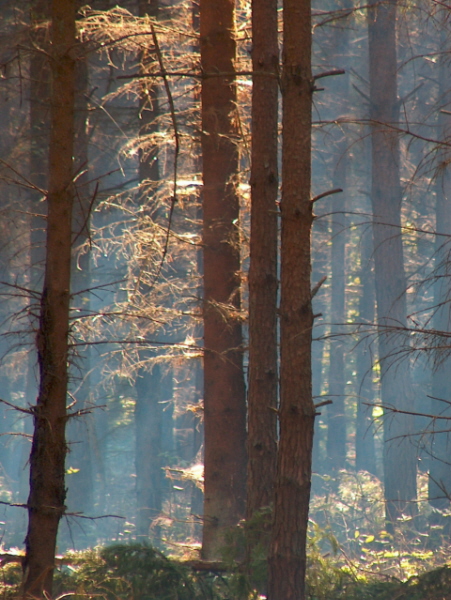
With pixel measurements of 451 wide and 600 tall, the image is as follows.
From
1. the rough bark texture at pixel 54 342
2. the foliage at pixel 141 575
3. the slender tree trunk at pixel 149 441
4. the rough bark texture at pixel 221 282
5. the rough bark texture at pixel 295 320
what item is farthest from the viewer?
the slender tree trunk at pixel 149 441

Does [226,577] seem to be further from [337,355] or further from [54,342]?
[337,355]

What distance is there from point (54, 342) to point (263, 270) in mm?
2668

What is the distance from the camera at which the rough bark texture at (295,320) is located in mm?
5000

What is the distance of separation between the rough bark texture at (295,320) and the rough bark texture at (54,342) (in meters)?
1.78

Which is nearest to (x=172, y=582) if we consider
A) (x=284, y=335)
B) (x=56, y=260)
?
(x=284, y=335)

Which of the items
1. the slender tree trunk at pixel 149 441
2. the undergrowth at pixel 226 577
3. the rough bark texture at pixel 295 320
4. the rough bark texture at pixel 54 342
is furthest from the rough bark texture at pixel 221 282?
the slender tree trunk at pixel 149 441

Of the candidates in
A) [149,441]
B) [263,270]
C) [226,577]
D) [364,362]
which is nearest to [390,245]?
[364,362]

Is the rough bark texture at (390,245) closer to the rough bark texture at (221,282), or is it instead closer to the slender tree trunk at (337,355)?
the slender tree trunk at (337,355)

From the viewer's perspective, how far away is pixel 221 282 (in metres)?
7.72

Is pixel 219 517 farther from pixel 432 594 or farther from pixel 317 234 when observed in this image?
pixel 317 234

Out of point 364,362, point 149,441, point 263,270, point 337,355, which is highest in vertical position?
point 337,355

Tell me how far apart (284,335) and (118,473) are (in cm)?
2914

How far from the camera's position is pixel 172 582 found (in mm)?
5422

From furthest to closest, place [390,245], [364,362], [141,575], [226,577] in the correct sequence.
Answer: [364,362] < [390,245] < [226,577] < [141,575]
